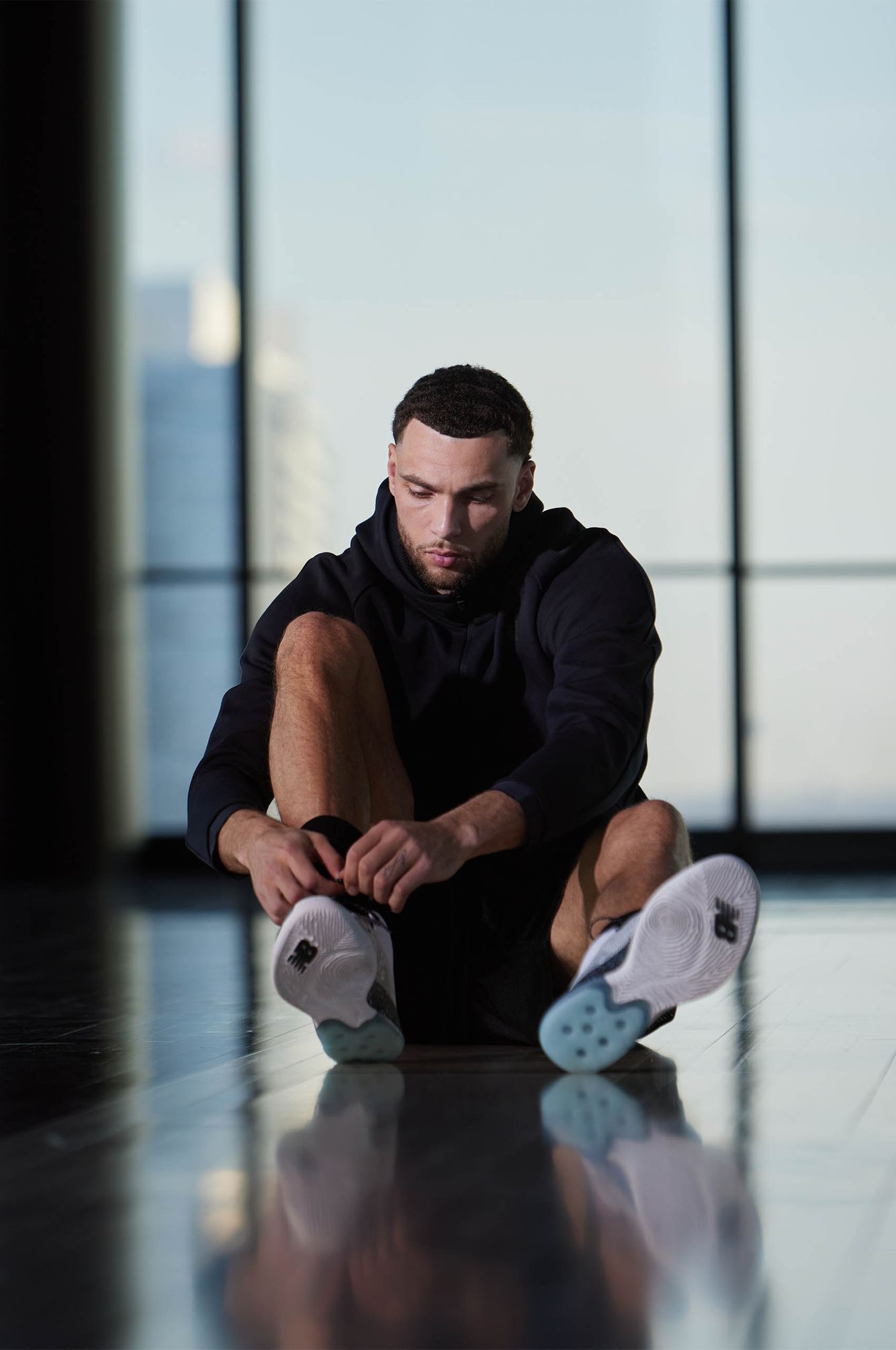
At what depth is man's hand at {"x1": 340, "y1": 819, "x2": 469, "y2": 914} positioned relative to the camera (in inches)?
65.1

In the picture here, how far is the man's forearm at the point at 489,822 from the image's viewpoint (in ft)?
5.64

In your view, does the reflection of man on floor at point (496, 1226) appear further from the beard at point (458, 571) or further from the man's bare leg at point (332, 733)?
the beard at point (458, 571)

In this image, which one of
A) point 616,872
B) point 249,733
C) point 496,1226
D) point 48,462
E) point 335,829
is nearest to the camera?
point 496,1226

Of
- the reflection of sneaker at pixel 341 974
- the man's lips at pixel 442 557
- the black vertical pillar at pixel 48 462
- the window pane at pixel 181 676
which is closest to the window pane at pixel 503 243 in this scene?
the window pane at pixel 181 676

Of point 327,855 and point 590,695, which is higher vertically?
point 590,695

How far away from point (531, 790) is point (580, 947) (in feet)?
0.94

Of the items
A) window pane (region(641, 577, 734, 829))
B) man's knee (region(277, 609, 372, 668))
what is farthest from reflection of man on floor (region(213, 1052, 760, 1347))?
window pane (region(641, 577, 734, 829))

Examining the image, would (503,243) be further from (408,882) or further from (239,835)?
(408,882)

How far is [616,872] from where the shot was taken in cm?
188

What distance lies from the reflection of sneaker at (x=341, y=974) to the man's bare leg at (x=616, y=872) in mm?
224

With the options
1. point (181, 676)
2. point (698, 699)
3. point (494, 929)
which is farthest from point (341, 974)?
point (181, 676)

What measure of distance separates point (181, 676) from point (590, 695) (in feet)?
13.1

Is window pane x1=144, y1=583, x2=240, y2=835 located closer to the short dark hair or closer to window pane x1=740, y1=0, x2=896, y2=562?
window pane x1=740, y1=0, x2=896, y2=562

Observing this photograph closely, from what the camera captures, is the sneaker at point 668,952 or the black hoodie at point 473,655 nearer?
the sneaker at point 668,952
